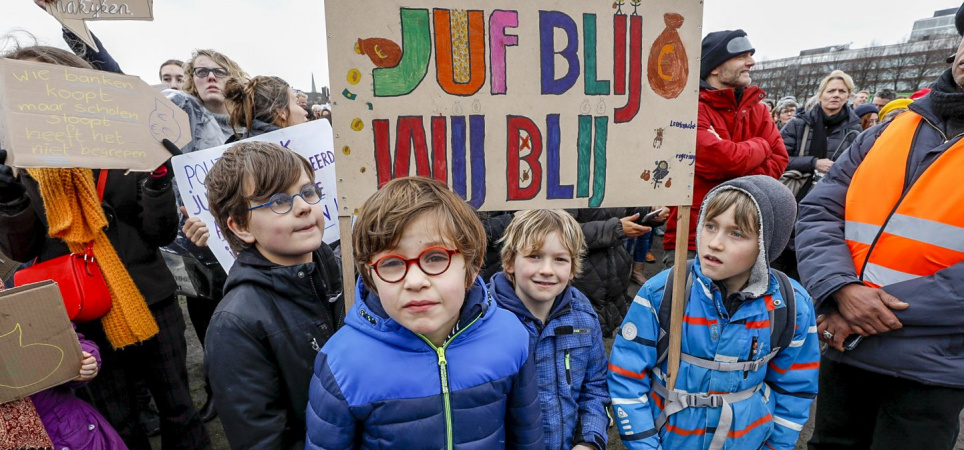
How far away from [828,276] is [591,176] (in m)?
1.03

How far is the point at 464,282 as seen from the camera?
1206mm

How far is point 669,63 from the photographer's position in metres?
1.59

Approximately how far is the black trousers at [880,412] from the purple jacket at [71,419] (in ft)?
9.52

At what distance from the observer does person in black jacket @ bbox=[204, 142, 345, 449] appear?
4.17 ft

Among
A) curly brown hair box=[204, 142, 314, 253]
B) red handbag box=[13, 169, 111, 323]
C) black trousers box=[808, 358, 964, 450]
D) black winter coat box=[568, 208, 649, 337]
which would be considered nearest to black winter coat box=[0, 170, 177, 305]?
red handbag box=[13, 169, 111, 323]

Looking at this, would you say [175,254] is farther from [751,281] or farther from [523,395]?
[751,281]

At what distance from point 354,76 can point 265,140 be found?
1.00 m

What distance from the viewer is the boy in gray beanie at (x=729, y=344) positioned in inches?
65.3

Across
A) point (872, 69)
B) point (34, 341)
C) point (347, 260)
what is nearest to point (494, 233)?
point (347, 260)

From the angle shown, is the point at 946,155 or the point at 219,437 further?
the point at 219,437

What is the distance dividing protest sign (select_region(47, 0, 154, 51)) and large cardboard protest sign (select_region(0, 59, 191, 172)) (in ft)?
0.70

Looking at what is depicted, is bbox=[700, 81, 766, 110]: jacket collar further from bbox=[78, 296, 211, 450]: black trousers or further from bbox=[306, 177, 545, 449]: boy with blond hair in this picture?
bbox=[78, 296, 211, 450]: black trousers

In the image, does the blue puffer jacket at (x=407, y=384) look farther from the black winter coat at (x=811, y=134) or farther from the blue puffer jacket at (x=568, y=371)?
the black winter coat at (x=811, y=134)

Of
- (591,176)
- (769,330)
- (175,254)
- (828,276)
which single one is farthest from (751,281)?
(175,254)
